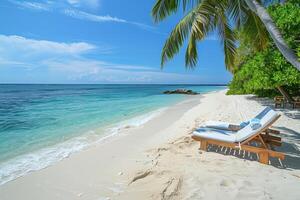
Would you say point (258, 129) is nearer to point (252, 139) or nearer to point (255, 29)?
point (252, 139)

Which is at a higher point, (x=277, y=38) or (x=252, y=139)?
(x=277, y=38)

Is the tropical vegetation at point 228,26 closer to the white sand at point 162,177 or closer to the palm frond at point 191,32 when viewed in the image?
the palm frond at point 191,32

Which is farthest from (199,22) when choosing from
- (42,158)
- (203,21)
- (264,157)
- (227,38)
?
(42,158)

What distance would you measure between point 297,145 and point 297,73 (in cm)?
311

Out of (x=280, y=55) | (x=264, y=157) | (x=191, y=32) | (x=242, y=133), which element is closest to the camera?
(x=264, y=157)

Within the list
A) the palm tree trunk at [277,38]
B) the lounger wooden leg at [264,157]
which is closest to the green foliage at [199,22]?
the palm tree trunk at [277,38]

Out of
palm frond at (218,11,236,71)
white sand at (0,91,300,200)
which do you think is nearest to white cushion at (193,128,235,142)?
white sand at (0,91,300,200)

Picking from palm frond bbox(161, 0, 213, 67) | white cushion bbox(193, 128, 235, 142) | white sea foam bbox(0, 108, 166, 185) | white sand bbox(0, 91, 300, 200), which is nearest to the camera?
white sand bbox(0, 91, 300, 200)

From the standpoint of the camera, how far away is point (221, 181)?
11.7 feet

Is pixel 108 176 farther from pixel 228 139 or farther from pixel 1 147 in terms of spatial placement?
pixel 1 147

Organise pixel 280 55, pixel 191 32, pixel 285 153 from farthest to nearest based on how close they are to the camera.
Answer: pixel 280 55, pixel 191 32, pixel 285 153

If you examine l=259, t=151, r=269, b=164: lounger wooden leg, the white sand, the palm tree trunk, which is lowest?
the white sand

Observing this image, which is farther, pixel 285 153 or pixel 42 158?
pixel 42 158

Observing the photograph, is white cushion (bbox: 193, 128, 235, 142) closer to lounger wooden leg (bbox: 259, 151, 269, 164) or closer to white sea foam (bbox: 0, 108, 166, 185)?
lounger wooden leg (bbox: 259, 151, 269, 164)
